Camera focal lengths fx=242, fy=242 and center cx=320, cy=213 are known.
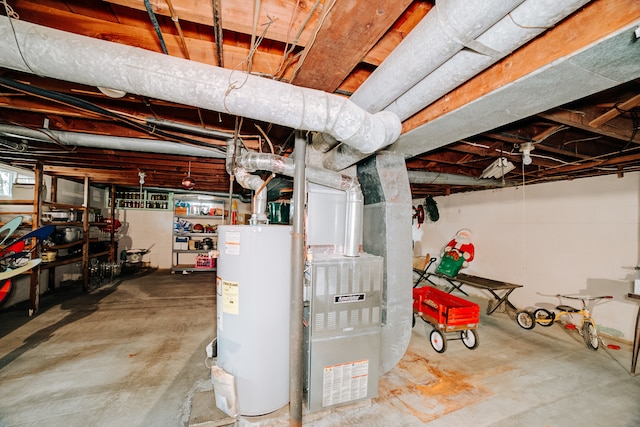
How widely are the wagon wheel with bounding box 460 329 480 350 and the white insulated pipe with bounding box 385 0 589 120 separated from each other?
10.1ft

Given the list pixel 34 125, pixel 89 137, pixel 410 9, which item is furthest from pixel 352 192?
pixel 34 125

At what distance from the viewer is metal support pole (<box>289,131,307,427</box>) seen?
5.60ft

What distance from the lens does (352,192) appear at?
211 cm

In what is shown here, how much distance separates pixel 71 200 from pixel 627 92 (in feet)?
30.6

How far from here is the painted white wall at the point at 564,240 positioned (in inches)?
138

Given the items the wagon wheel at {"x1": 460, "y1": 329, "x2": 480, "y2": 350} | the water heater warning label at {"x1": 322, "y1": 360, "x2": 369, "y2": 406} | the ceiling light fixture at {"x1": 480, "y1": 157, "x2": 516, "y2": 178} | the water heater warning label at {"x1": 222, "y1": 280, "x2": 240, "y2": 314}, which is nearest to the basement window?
the water heater warning label at {"x1": 222, "y1": 280, "x2": 240, "y2": 314}

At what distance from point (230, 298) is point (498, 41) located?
2145 millimetres

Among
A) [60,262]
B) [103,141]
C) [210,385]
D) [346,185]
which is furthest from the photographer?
[60,262]

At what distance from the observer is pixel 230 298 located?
1.86 metres

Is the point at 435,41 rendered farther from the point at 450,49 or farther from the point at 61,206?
the point at 61,206

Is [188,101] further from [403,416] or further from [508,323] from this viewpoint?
[508,323]

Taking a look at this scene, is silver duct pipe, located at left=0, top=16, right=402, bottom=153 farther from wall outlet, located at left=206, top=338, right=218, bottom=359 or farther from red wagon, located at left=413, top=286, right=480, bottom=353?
red wagon, located at left=413, top=286, right=480, bottom=353

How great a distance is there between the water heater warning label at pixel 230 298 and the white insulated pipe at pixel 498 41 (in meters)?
1.76

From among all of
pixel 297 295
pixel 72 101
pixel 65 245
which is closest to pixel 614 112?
pixel 297 295
